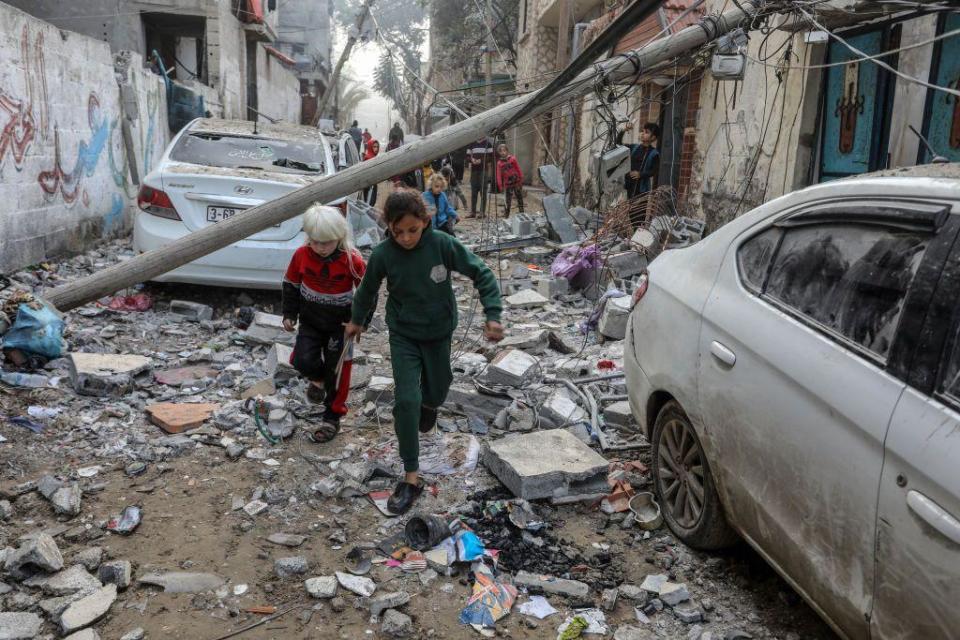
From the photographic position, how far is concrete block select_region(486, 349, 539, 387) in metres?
5.71

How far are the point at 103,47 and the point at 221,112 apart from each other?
9015mm

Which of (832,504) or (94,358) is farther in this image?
(94,358)

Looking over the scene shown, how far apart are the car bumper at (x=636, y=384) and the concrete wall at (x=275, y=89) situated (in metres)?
24.1

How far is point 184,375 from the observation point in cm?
566

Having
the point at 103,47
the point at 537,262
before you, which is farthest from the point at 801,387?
the point at 103,47

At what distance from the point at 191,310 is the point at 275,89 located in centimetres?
2432

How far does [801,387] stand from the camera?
8.16 feet

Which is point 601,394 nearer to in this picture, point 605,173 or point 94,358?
point 94,358

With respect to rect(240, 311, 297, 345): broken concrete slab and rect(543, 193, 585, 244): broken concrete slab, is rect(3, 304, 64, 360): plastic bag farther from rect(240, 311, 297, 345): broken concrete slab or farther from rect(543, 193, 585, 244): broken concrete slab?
rect(543, 193, 585, 244): broken concrete slab

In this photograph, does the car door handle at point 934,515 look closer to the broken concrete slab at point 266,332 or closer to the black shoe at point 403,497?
the black shoe at point 403,497

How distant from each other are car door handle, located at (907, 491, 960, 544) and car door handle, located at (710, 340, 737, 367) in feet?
3.17

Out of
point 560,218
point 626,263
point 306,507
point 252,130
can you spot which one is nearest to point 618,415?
point 306,507

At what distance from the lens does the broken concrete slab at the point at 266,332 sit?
6469mm

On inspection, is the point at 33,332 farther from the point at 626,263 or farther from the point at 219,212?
the point at 626,263
